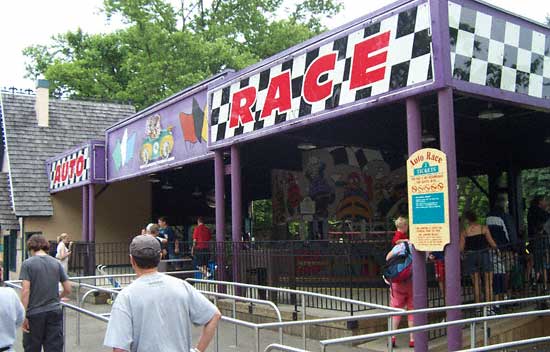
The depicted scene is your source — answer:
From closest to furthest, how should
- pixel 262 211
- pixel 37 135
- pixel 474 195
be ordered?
pixel 37 135, pixel 474 195, pixel 262 211

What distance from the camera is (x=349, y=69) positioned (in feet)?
27.1

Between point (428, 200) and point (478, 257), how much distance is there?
208cm

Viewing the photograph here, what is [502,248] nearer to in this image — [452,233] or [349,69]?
[452,233]

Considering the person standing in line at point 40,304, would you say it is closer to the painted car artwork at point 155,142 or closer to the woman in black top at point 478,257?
the woman in black top at point 478,257

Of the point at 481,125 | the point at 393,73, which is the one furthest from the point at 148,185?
the point at 393,73

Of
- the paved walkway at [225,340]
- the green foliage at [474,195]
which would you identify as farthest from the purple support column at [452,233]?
the green foliage at [474,195]

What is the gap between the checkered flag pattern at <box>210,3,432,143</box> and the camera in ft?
23.4

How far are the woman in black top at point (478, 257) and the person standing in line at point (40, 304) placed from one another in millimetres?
5449

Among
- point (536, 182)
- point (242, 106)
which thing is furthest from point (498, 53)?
point (536, 182)

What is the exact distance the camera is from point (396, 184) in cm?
1725

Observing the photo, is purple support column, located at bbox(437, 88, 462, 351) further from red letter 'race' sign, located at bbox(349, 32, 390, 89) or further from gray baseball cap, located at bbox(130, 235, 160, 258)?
gray baseball cap, located at bbox(130, 235, 160, 258)

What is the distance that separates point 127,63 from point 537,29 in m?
30.1

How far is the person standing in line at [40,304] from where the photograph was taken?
625 cm

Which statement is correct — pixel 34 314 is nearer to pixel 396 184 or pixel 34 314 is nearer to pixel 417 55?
pixel 417 55
